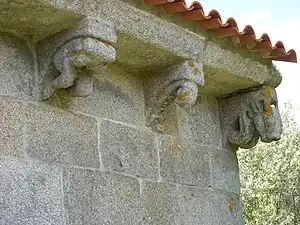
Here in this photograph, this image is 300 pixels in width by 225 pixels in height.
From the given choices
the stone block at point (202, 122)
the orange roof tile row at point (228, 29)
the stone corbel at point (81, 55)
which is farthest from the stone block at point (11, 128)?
the stone block at point (202, 122)

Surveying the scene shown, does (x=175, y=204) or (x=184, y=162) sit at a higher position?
(x=184, y=162)

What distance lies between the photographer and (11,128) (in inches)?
120

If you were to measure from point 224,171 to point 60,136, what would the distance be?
1549mm

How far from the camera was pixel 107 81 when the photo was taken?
3.69 m

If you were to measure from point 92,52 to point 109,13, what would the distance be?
26cm

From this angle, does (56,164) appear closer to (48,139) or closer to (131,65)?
(48,139)

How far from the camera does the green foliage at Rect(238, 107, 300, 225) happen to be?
1202cm

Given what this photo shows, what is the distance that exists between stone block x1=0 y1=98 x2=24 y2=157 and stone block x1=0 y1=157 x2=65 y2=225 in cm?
6

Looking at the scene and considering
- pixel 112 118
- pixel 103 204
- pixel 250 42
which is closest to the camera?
pixel 103 204

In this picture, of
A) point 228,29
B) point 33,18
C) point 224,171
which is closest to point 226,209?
point 224,171

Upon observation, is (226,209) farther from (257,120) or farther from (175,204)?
(257,120)

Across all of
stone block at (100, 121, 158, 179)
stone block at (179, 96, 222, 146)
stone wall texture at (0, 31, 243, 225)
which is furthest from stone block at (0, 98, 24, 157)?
stone block at (179, 96, 222, 146)

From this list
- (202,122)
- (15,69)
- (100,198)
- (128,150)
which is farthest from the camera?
(202,122)

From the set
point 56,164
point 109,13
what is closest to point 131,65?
point 109,13
